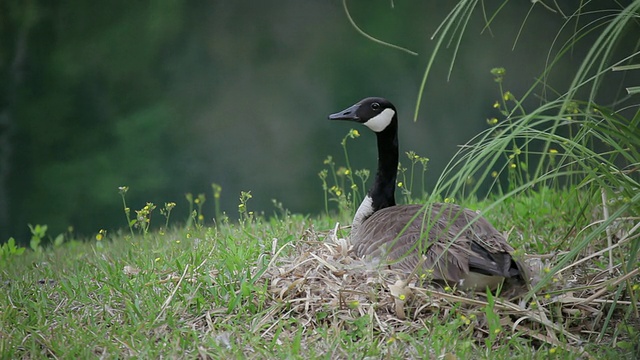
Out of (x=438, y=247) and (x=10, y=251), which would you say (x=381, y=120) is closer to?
(x=438, y=247)

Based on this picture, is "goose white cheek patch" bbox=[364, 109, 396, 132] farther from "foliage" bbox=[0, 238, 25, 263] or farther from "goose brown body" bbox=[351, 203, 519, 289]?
"foliage" bbox=[0, 238, 25, 263]

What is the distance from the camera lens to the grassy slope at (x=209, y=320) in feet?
10.5

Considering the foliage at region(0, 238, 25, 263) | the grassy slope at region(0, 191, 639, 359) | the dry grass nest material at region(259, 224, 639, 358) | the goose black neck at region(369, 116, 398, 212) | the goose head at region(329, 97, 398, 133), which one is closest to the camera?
the grassy slope at region(0, 191, 639, 359)

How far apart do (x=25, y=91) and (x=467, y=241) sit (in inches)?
283

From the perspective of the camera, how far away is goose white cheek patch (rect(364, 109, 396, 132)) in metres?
4.37

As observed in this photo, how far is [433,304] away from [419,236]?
0.38 m

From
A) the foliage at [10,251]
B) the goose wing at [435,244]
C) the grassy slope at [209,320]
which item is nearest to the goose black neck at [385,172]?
the goose wing at [435,244]

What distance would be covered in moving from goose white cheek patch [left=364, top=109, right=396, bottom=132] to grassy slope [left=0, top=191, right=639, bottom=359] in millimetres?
755

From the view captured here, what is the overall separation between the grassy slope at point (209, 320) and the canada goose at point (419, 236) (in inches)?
8.3

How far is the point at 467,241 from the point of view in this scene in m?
3.51

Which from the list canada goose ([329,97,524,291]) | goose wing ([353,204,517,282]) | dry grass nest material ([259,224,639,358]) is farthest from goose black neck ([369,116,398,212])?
dry grass nest material ([259,224,639,358])

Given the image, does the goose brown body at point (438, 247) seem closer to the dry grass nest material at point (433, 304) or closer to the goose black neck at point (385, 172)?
the dry grass nest material at point (433, 304)

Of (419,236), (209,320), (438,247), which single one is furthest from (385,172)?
(209,320)

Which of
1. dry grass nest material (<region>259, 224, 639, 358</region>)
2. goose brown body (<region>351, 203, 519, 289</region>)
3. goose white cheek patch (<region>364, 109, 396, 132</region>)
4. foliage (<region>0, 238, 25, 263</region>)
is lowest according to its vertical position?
foliage (<region>0, 238, 25, 263</region>)
